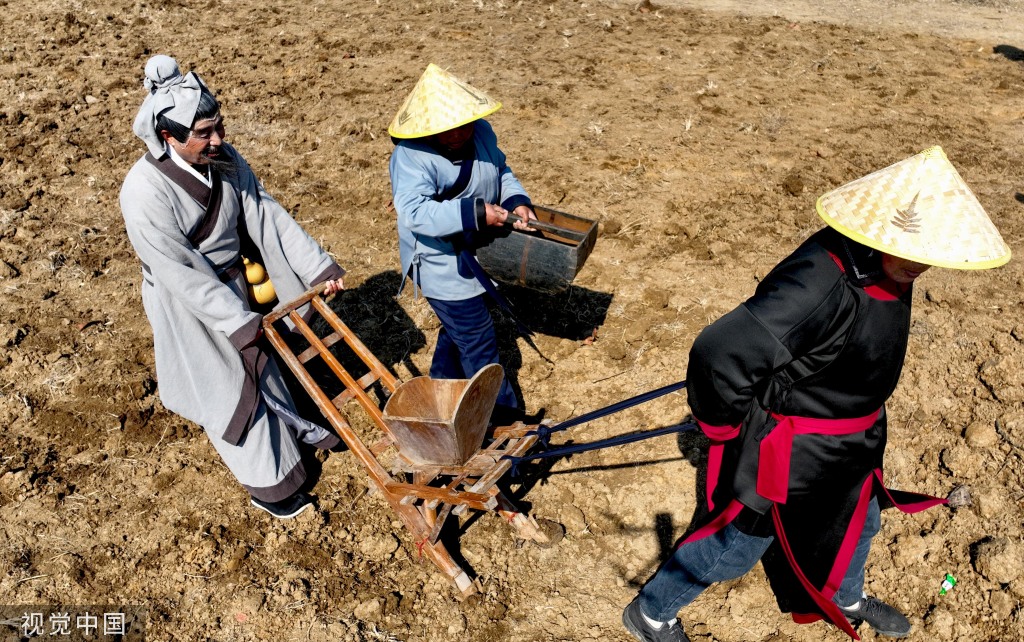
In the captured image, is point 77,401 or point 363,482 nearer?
point 363,482

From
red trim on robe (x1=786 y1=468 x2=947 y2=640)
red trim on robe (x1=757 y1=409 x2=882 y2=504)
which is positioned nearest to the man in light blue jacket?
red trim on robe (x1=757 y1=409 x2=882 y2=504)

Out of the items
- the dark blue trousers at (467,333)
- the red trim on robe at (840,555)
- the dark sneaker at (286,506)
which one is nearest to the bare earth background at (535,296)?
the dark sneaker at (286,506)

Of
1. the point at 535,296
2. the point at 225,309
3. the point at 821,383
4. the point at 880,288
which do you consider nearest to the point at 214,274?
the point at 225,309

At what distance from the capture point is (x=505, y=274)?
3855 mm

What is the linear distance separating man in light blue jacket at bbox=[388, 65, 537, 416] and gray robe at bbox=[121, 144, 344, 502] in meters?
0.63

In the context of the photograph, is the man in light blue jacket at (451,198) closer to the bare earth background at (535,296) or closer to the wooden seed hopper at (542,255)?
the wooden seed hopper at (542,255)

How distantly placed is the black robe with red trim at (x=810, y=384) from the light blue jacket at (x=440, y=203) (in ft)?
4.33

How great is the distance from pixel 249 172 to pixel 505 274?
130 cm

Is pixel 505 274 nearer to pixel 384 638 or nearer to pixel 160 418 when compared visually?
pixel 384 638

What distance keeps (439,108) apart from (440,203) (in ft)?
1.28

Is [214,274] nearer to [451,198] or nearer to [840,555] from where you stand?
[451,198]

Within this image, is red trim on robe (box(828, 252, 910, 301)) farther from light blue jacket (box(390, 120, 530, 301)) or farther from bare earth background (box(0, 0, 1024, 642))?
bare earth background (box(0, 0, 1024, 642))

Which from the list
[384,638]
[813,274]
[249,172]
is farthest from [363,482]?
[813,274]

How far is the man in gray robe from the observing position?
303cm
